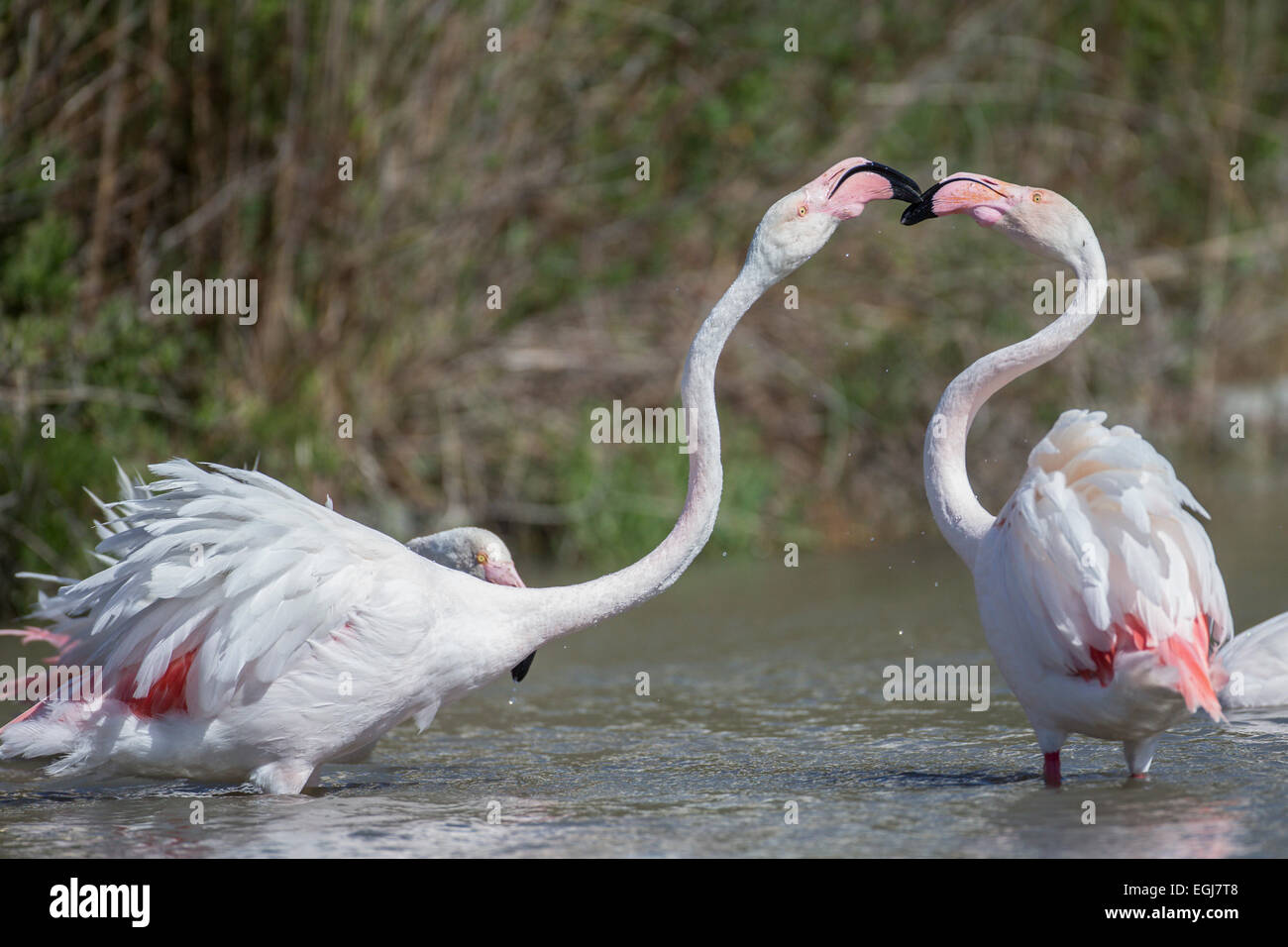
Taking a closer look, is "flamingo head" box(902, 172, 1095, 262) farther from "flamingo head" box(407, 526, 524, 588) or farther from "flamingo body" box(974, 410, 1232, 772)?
"flamingo head" box(407, 526, 524, 588)

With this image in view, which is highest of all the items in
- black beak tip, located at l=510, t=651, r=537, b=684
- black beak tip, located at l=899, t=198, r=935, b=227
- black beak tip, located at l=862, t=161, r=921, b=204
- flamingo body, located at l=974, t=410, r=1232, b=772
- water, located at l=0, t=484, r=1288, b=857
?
black beak tip, located at l=862, t=161, r=921, b=204

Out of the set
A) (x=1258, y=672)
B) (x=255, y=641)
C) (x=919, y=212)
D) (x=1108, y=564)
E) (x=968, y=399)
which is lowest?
(x=1258, y=672)

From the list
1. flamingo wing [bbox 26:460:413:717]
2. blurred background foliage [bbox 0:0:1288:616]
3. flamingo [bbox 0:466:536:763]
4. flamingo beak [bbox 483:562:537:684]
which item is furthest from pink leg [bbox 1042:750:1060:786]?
blurred background foliage [bbox 0:0:1288:616]

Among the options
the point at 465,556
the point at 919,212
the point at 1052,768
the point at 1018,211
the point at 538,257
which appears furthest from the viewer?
the point at 538,257

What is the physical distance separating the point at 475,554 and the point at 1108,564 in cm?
225

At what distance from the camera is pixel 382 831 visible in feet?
13.7

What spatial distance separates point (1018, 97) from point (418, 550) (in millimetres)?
6636

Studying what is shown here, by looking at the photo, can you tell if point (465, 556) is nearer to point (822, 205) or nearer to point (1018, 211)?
point (822, 205)

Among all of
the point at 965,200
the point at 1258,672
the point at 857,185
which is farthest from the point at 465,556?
the point at 1258,672

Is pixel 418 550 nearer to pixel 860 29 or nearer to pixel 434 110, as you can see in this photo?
pixel 434 110

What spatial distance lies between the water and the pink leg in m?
0.04

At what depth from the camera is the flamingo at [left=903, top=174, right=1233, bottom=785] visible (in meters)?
4.12

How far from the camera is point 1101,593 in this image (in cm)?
415
